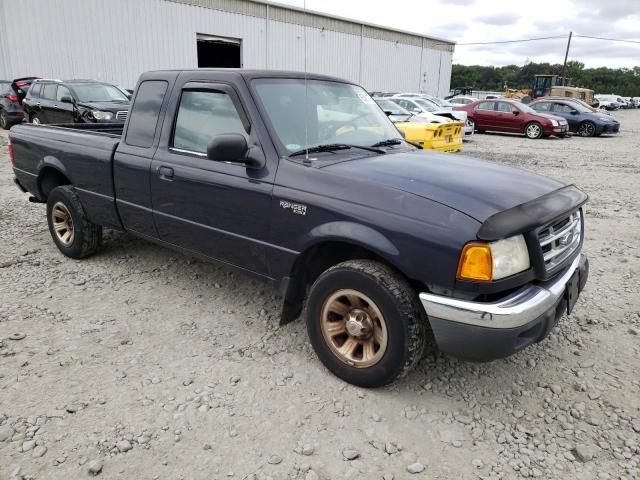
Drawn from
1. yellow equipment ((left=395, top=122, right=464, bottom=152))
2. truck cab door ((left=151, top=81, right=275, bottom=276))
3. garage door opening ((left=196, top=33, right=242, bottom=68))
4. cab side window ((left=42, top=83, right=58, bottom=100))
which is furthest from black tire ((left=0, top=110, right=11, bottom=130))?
truck cab door ((left=151, top=81, right=275, bottom=276))

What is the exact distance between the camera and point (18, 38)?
18375 mm

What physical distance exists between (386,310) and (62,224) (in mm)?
3894

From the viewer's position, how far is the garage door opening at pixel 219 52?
25.7 m

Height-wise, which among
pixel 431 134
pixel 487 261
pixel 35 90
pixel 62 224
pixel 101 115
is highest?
pixel 35 90

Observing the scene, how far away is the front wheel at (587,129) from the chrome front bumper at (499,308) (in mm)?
20958

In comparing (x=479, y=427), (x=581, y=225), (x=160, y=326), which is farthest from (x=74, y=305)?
(x=581, y=225)

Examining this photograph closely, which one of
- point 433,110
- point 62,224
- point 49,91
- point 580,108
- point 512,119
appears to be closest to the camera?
point 62,224

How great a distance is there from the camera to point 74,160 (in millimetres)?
4594

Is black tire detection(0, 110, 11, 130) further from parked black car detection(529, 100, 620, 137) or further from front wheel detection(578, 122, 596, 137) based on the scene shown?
front wheel detection(578, 122, 596, 137)

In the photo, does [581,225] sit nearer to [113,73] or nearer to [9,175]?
[9,175]

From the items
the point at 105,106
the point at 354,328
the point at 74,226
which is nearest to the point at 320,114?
the point at 354,328

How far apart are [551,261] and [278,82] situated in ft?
7.14

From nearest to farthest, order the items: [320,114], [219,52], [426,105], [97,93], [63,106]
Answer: [320,114]
[63,106]
[97,93]
[426,105]
[219,52]

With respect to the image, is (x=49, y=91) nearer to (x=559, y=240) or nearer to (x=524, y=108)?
(x=559, y=240)
